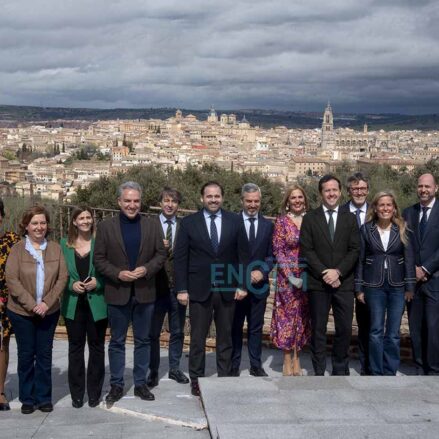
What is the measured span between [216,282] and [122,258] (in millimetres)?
654

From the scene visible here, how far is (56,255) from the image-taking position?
155 inches

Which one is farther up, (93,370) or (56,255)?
(56,255)

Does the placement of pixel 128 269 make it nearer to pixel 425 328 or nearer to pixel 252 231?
pixel 252 231

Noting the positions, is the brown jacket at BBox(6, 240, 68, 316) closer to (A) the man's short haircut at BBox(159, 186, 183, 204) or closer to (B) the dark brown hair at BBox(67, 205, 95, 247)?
(B) the dark brown hair at BBox(67, 205, 95, 247)

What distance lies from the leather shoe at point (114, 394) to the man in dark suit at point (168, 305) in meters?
Result: 0.32

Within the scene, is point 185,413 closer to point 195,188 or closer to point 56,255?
point 56,255

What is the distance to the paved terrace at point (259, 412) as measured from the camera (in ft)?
11.4

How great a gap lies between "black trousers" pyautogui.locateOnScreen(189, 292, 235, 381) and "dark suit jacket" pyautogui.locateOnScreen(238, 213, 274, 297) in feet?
Answer: 0.65

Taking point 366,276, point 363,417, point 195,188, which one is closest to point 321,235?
point 366,276

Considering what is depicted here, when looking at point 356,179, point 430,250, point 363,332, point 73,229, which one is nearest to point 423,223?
point 430,250

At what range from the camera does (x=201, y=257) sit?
4.22 meters

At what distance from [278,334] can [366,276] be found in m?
0.74

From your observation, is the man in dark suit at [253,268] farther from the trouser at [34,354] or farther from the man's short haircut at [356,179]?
the trouser at [34,354]

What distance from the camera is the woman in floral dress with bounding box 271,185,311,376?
174 inches
